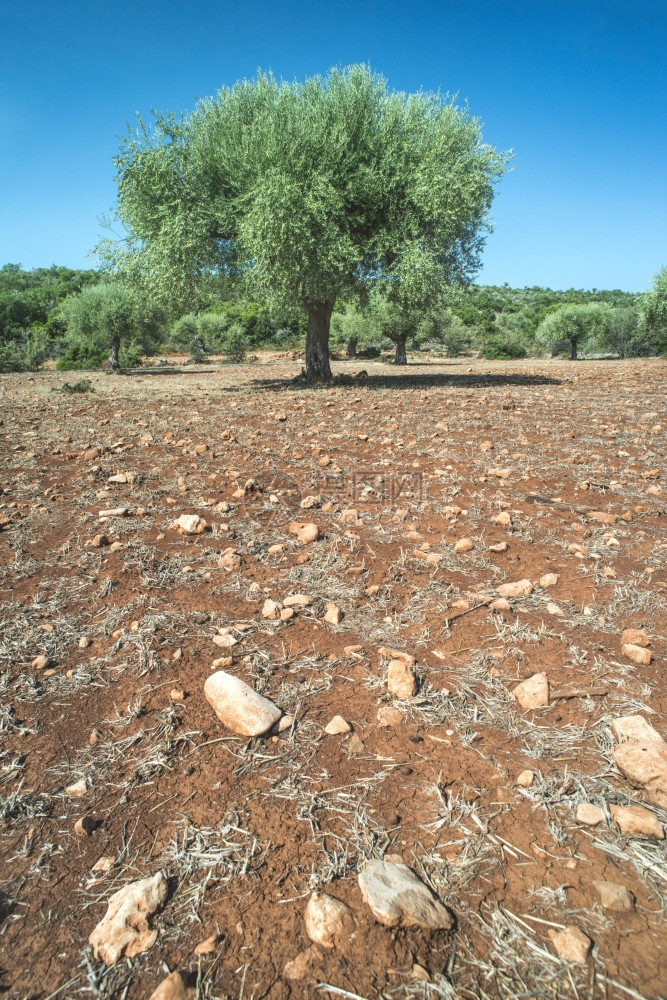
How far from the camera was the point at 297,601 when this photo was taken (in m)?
3.22

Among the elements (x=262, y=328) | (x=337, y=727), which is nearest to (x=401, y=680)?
(x=337, y=727)

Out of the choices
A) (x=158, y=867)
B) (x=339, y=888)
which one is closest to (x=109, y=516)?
(x=158, y=867)

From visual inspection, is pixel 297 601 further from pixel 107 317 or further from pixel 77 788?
pixel 107 317

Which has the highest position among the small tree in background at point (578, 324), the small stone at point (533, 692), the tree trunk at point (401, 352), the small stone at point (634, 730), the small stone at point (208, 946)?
the small tree in background at point (578, 324)

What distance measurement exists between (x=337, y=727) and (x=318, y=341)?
13.5 meters

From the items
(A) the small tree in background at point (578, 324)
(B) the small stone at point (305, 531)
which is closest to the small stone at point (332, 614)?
(B) the small stone at point (305, 531)

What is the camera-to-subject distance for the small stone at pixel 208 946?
1.49m

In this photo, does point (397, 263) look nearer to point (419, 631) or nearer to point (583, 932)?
point (419, 631)

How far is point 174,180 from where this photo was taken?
12578 millimetres

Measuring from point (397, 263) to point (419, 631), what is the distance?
1157 cm

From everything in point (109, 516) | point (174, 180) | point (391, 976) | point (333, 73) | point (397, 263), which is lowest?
point (391, 976)

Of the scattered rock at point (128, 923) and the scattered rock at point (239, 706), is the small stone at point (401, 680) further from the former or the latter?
the scattered rock at point (128, 923)

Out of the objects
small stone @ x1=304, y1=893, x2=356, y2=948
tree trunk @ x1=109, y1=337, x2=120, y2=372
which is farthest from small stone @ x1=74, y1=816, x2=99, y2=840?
tree trunk @ x1=109, y1=337, x2=120, y2=372

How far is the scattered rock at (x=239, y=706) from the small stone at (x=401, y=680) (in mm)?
526
